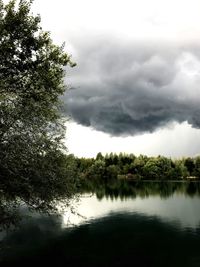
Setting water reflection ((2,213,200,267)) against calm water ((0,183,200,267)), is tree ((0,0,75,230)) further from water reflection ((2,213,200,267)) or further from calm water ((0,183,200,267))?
water reflection ((2,213,200,267))

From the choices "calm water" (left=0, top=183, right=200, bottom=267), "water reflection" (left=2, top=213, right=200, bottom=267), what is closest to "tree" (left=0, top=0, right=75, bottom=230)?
"calm water" (left=0, top=183, right=200, bottom=267)

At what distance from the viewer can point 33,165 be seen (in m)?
28.0

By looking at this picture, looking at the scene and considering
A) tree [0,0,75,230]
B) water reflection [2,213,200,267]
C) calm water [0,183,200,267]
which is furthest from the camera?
calm water [0,183,200,267]

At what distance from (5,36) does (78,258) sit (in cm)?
2747

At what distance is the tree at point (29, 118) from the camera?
90.7 ft

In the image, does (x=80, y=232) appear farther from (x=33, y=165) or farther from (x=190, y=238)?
(x=33, y=165)

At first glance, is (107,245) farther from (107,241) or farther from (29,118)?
(29,118)

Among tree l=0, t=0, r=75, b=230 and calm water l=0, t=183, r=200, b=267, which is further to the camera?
calm water l=0, t=183, r=200, b=267

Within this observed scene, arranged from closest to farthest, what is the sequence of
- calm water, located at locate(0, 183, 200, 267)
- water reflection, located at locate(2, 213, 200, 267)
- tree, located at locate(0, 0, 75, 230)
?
tree, located at locate(0, 0, 75, 230), water reflection, located at locate(2, 213, 200, 267), calm water, located at locate(0, 183, 200, 267)

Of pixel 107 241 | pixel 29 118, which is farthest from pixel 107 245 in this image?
pixel 29 118

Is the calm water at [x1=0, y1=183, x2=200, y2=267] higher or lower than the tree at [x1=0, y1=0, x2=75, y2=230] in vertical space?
lower

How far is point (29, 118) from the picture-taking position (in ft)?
92.7

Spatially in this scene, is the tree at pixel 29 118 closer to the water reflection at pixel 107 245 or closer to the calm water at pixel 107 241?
the calm water at pixel 107 241

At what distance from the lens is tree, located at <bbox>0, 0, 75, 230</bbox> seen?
27.6 meters
